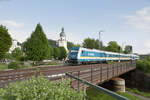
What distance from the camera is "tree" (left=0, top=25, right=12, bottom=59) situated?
2790cm

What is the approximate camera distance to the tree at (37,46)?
32.5m

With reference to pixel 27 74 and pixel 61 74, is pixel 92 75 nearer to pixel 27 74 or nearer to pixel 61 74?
pixel 61 74

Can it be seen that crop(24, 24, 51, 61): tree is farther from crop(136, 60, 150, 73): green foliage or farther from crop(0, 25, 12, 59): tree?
crop(136, 60, 150, 73): green foliage

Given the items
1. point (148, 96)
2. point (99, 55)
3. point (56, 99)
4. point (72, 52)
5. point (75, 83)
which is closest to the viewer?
point (56, 99)

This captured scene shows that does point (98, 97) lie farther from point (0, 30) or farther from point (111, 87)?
point (0, 30)

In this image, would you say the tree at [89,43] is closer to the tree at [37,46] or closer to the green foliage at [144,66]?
the green foliage at [144,66]

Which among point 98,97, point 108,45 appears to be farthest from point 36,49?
point 108,45

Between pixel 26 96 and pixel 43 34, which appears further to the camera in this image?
pixel 43 34

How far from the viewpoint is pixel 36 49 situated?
107ft

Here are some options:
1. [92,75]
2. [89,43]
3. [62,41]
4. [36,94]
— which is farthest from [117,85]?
[62,41]

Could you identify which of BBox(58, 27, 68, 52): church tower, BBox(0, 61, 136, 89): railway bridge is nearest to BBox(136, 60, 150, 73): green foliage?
BBox(0, 61, 136, 89): railway bridge

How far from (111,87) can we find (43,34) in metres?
22.1

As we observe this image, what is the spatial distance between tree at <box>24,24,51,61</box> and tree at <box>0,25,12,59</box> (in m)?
4.80

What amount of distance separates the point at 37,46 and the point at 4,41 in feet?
23.9
